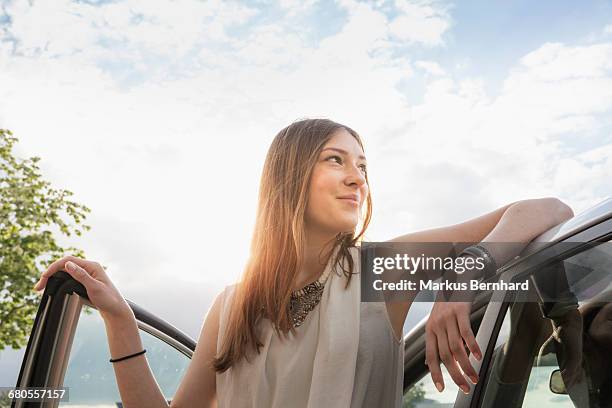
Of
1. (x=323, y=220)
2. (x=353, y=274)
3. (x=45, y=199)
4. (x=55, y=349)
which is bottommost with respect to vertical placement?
(x=55, y=349)

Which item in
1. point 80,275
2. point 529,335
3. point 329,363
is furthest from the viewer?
point 80,275

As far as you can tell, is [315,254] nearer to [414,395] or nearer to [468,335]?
[414,395]

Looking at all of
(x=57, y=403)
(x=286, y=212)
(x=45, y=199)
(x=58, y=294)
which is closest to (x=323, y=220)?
(x=286, y=212)

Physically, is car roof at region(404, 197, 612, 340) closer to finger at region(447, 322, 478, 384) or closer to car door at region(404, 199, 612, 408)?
car door at region(404, 199, 612, 408)

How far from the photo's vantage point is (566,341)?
135cm

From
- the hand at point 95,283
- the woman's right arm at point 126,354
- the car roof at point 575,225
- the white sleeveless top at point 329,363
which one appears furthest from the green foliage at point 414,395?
the hand at point 95,283

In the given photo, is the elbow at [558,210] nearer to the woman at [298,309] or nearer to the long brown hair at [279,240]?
the woman at [298,309]

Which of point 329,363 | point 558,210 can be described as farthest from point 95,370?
point 558,210

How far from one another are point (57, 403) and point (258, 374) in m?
0.71

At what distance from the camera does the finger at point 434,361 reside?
1.42 metres

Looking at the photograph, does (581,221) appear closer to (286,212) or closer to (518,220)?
(518,220)

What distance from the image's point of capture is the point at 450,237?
187cm

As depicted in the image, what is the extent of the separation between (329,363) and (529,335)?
0.65 metres

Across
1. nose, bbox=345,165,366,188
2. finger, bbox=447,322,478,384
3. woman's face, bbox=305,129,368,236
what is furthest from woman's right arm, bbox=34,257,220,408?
finger, bbox=447,322,478,384
